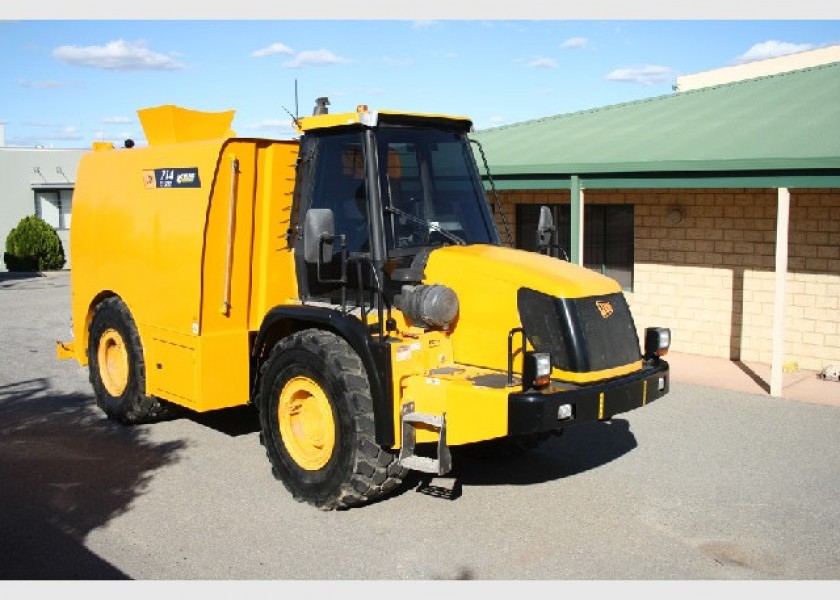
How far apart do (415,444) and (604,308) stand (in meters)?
1.64

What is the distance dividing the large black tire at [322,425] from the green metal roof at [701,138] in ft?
19.6

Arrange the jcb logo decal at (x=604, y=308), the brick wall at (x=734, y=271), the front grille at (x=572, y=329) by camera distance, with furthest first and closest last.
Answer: the brick wall at (x=734, y=271)
the jcb logo decal at (x=604, y=308)
the front grille at (x=572, y=329)

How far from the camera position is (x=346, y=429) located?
615 centimetres

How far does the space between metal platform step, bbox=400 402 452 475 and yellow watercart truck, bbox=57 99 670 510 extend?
0.01 meters

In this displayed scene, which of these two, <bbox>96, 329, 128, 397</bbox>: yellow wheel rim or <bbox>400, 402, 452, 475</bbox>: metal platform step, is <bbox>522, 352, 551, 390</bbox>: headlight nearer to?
<bbox>400, 402, 452, 475</bbox>: metal platform step

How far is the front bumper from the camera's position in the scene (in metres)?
5.56

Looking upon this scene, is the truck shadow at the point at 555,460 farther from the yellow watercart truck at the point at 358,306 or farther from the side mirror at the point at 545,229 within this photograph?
the side mirror at the point at 545,229

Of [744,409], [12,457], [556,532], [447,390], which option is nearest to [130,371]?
[12,457]

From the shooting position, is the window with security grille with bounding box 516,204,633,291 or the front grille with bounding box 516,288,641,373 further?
the window with security grille with bounding box 516,204,633,291

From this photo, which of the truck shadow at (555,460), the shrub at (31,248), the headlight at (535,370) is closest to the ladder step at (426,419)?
the headlight at (535,370)

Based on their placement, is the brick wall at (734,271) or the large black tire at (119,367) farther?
the brick wall at (734,271)

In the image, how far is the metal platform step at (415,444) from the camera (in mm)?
5777

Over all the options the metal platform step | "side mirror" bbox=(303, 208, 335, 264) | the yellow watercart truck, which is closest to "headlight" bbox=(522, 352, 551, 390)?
the yellow watercart truck

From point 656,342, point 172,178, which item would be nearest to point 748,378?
point 656,342
